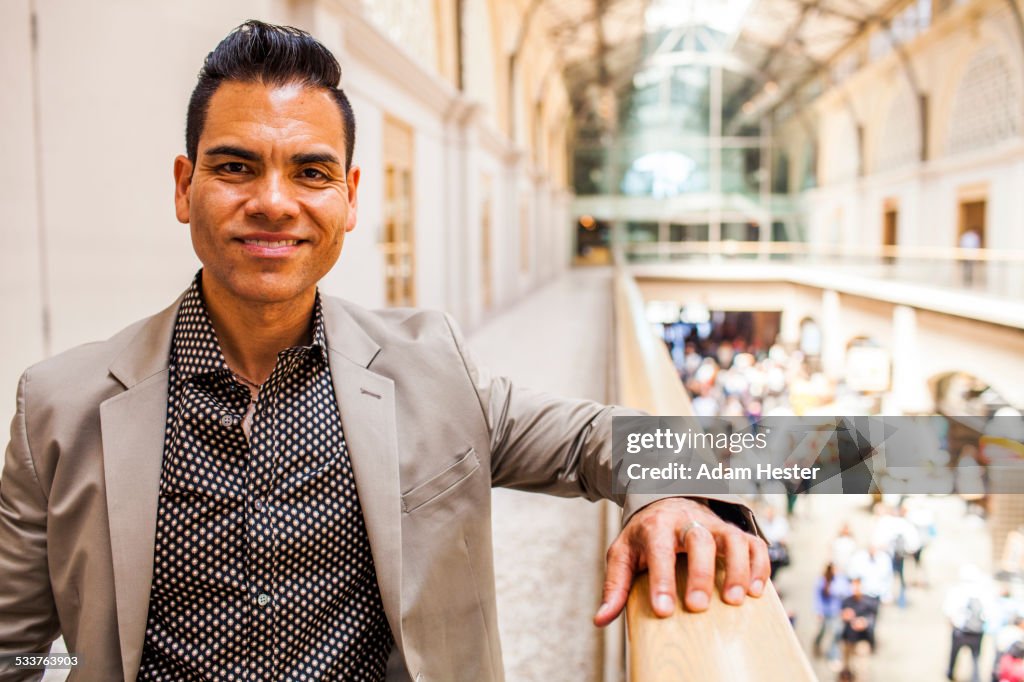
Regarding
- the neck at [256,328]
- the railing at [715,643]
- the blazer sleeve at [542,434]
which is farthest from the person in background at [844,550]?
the neck at [256,328]

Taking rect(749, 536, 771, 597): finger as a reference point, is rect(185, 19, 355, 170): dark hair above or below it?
above

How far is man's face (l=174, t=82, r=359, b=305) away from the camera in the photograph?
1.28 m

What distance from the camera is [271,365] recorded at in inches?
56.3

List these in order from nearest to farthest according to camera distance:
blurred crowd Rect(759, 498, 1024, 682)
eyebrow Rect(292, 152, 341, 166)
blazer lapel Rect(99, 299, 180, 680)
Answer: blazer lapel Rect(99, 299, 180, 680), eyebrow Rect(292, 152, 341, 166), blurred crowd Rect(759, 498, 1024, 682)

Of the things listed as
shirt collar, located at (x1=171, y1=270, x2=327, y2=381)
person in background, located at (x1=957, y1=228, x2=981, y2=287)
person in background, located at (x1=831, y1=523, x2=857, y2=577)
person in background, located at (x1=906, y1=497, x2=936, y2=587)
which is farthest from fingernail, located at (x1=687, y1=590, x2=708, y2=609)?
person in background, located at (x1=957, y1=228, x2=981, y2=287)

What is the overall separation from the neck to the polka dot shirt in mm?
61

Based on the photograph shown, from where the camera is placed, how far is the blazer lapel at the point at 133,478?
47.0 inches

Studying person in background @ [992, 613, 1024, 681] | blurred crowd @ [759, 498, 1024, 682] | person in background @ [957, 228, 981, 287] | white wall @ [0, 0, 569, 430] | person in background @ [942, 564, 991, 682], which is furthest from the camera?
person in background @ [957, 228, 981, 287]

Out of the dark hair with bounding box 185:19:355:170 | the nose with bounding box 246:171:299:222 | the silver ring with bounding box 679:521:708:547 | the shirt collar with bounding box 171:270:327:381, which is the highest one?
the dark hair with bounding box 185:19:355:170

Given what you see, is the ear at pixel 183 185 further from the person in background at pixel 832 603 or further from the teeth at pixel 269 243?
the person in background at pixel 832 603

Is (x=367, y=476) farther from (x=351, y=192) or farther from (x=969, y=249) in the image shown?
(x=969, y=249)

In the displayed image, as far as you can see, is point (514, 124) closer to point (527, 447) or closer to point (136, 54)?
point (136, 54)

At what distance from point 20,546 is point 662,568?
0.96 m

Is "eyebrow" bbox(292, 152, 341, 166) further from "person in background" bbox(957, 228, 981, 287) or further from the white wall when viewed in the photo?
"person in background" bbox(957, 228, 981, 287)
